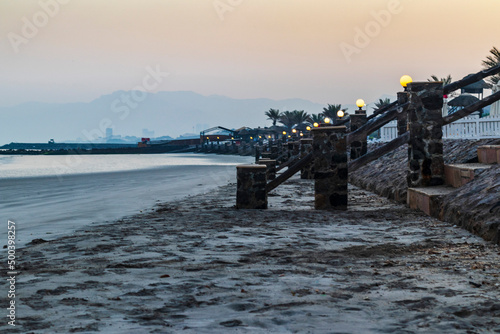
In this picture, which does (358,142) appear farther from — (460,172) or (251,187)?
(460,172)

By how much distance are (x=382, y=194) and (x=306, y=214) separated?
4002mm

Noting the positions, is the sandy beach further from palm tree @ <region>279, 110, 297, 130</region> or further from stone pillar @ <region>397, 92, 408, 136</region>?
palm tree @ <region>279, 110, 297, 130</region>

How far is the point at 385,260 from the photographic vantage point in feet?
18.2

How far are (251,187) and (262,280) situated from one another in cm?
614

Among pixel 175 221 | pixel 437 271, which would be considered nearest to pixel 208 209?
pixel 175 221

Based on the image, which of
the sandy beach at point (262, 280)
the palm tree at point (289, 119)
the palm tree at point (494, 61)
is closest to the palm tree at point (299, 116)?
the palm tree at point (289, 119)

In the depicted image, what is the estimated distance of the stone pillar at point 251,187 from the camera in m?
10.8

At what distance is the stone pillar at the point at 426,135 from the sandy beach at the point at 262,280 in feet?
7.26

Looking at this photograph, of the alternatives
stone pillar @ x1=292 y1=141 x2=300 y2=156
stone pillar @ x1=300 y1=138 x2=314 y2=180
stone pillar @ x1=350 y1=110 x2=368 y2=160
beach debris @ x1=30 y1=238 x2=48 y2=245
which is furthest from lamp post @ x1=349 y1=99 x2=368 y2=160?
beach debris @ x1=30 y1=238 x2=48 y2=245

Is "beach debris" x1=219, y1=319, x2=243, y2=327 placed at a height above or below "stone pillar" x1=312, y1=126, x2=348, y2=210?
below

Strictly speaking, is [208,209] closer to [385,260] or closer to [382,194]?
[382,194]

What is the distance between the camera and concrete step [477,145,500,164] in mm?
9276

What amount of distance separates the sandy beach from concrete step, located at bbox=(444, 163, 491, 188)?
114 cm

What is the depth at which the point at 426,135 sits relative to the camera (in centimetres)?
1036
